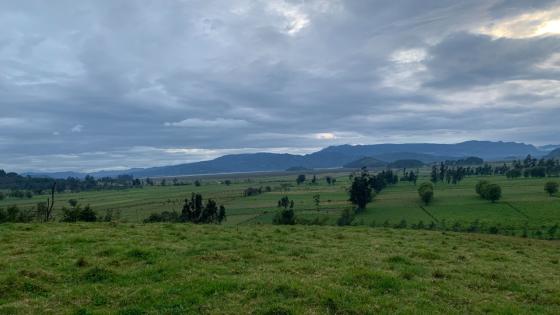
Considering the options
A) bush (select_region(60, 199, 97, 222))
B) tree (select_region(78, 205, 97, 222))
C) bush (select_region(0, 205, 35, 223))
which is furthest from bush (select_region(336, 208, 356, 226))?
bush (select_region(0, 205, 35, 223))

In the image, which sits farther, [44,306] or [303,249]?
[303,249]

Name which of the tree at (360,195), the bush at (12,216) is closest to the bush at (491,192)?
the tree at (360,195)

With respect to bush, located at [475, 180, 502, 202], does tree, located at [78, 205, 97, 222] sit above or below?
above

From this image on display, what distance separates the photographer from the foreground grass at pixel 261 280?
41.9 ft

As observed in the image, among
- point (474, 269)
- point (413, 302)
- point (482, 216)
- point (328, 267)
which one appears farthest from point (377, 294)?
point (482, 216)

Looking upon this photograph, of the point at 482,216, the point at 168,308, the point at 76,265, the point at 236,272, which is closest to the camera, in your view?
the point at 168,308

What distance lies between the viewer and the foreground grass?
12758 mm

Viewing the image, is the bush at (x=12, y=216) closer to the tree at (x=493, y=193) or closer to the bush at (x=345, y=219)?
the bush at (x=345, y=219)

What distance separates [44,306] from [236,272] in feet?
22.5

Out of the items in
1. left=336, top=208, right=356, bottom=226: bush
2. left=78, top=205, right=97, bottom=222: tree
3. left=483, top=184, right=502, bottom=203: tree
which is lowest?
left=336, top=208, right=356, bottom=226: bush

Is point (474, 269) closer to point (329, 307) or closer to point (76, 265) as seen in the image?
point (329, 307)

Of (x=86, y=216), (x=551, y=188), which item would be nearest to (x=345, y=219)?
(x=86, y=216)

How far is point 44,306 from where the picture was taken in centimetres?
1288

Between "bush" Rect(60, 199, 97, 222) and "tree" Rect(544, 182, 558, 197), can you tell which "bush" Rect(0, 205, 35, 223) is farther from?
"tree" Rect(544, 182, 558, 197)
